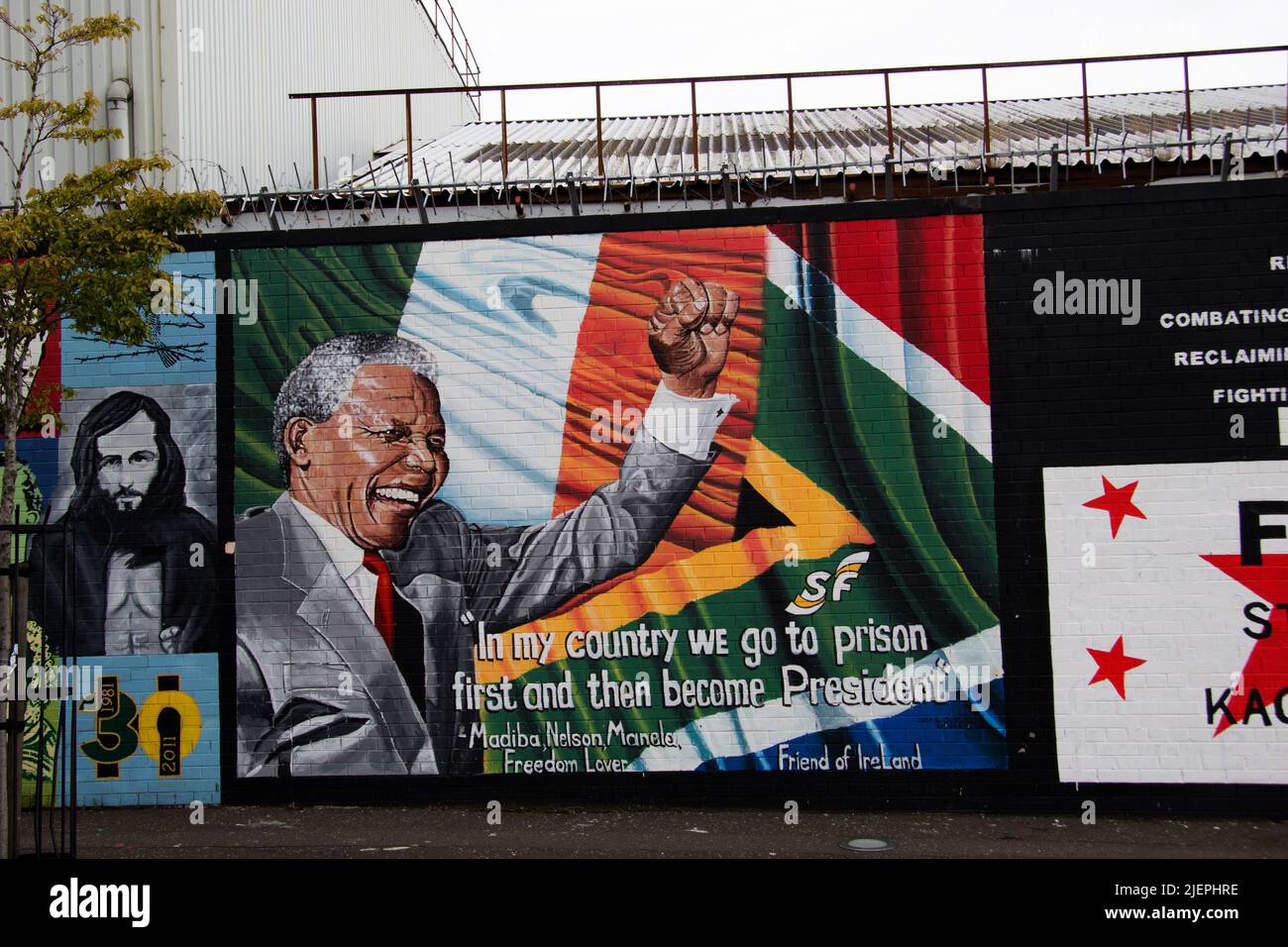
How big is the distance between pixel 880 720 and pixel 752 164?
5.73m

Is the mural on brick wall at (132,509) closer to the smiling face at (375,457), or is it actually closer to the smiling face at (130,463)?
the smiling face at (130,463)

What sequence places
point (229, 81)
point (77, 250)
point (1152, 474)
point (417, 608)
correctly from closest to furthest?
point (77, 250), point (1152, 474), point (417, 608), point (229, 81)

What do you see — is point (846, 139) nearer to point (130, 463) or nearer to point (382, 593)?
point (382, 593)

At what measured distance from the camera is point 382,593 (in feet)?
31.1

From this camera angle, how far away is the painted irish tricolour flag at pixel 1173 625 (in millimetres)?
8820

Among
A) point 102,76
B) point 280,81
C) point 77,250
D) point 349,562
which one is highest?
point 280,81

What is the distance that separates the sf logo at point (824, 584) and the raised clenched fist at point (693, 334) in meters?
1.80

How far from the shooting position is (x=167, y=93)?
10.8m

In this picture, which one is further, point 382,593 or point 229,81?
point 229,81

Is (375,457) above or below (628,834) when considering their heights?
above

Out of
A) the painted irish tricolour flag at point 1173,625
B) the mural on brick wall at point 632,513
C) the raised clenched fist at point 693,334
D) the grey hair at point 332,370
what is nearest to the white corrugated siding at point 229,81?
the grey hair at point 332,370

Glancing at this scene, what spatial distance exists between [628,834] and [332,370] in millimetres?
4672

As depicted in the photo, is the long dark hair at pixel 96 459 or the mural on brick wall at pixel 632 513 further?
the long dark hair at pixel 96 459

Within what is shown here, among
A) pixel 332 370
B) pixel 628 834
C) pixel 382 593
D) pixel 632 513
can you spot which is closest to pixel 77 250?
pixel 332 370
